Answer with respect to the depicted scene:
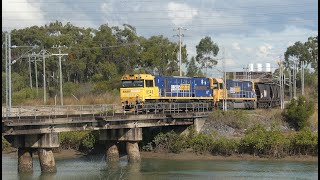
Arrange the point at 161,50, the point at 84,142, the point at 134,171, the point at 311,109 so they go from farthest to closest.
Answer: the point at 161,50
the point at 311,109
the point at 84,142
the point at 134,171

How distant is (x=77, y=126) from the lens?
4009 cm

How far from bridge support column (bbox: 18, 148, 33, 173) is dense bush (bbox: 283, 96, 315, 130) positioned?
88.0ft

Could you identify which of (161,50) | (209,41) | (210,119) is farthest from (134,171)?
(209,41)

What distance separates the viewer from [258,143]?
48.2 metres

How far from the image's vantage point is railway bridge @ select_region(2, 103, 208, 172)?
Answer: 3666cm

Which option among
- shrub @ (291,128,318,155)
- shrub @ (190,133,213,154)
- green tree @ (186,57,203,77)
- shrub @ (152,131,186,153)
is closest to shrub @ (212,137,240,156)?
shrub @ (190,133,213,154)

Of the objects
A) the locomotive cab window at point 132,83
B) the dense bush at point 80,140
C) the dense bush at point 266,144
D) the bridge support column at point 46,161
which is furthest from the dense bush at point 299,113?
the bridge support column at point 46,161

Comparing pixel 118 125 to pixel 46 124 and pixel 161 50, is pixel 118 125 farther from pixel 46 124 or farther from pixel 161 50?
pixel 161 50

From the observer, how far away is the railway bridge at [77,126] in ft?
120

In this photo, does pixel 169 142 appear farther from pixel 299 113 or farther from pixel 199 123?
pixel 299 113

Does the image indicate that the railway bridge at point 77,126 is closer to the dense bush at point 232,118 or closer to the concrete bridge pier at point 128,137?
the concrete bridge pier at point 128,137

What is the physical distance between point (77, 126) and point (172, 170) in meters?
7.39

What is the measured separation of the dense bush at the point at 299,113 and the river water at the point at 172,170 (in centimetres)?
1111

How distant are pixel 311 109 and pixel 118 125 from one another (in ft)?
69.0
